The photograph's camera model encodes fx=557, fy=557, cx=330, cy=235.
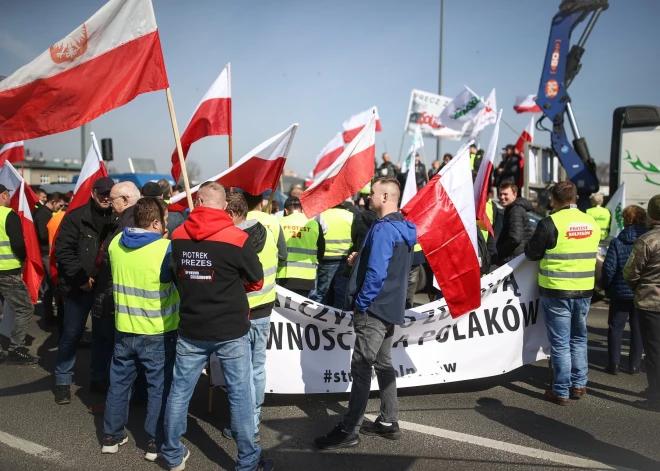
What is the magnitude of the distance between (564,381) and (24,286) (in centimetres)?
596

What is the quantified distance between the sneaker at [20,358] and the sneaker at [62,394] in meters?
1.50

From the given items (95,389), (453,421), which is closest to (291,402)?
(453,421)

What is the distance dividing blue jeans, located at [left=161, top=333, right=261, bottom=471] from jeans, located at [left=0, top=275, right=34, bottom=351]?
3719mm

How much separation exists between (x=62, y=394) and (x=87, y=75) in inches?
112

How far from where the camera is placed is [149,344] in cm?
395

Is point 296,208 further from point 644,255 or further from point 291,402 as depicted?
point 644,255

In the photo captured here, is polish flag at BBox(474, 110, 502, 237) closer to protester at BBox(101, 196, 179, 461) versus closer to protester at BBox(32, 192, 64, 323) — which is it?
protester at BBox(101, 196, 179, 461)

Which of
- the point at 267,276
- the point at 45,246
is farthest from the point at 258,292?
the point at 45,246

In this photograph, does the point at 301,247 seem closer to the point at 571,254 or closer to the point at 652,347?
the point at 571,254

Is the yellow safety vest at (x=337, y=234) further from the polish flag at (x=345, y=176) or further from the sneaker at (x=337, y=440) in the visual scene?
the sneaker at (x=337, y=440)

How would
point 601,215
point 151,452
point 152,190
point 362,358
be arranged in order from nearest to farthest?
point 151,452
point 362,358
point 152,190
point 601,215

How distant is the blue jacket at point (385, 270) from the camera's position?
4016mm

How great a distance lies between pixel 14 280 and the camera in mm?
6477

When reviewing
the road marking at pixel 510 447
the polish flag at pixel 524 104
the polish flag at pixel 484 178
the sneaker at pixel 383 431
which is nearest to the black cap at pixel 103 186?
the sneaker at pixel 383 431
